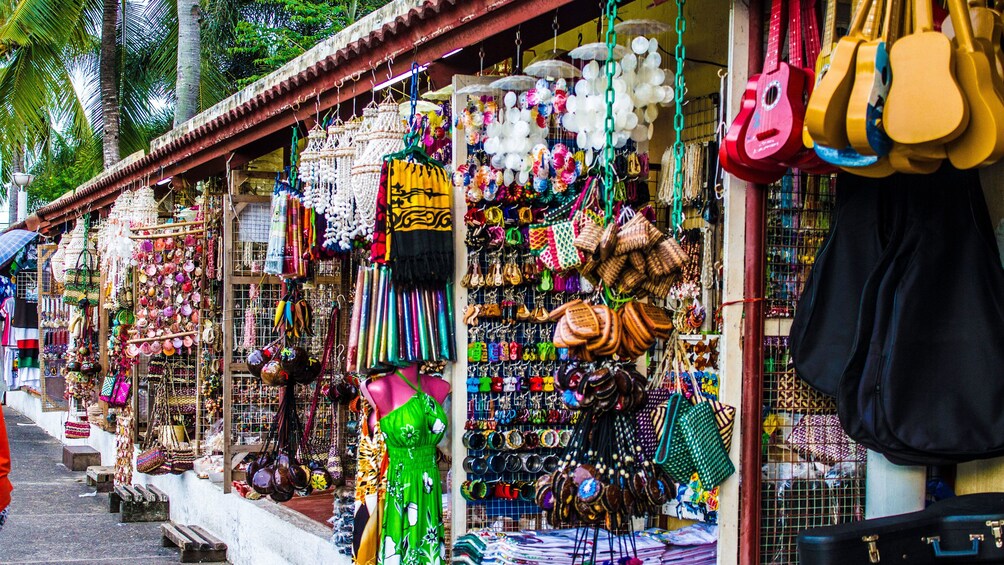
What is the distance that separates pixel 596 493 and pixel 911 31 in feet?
6.80

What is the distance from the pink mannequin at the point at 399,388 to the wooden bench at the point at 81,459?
9.95 meters

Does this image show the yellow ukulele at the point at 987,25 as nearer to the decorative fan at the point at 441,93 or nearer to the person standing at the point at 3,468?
the decorative fan at the point at 441,93

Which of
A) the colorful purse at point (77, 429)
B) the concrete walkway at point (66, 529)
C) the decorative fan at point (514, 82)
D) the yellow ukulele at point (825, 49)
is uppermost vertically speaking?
the decorative fan at point (514, 82)

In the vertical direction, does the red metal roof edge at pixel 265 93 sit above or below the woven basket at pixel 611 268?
above

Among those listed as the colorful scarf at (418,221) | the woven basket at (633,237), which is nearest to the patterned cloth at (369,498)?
the colorful scarf at (418,221)

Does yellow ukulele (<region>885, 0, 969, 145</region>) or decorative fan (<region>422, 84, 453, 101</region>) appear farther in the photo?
decorative fan (<region>422, 84, 453, 101</region>)

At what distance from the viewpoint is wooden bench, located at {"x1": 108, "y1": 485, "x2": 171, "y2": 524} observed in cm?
1121

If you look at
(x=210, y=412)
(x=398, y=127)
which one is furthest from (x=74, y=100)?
(x=398, y=127)

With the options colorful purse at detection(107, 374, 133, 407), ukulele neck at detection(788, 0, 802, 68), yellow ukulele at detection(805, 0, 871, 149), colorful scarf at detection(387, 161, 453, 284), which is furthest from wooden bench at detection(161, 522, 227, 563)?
yellow ukulele at detection(805, 0, 871, 149)

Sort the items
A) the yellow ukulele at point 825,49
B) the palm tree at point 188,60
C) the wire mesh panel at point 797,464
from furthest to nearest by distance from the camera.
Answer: the palm tree at point 188,60 < the wire mesh panel at point 797,464 < the yellow ukulele at point 825,49

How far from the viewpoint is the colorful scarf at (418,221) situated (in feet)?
17.5

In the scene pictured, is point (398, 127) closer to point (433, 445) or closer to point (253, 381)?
point (433, 445)

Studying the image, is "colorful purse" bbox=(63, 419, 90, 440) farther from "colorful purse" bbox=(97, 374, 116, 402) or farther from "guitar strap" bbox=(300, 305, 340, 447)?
"guitar strap" bbox=(300, 305, 340, 447)

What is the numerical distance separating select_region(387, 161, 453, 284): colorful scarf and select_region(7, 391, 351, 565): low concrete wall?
2.22 meters
